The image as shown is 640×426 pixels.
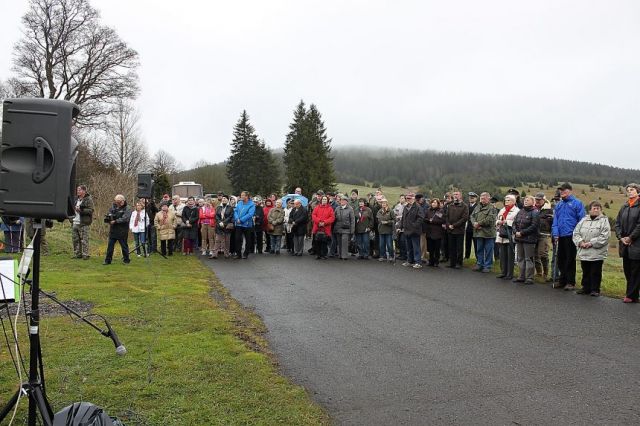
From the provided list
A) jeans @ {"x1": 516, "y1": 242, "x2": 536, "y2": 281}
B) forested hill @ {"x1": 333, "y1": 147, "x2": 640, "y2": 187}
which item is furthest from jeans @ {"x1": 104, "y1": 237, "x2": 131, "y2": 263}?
forested hill @ {"x1": 333, "y1": 147, "x2": 640, "y2": 187}

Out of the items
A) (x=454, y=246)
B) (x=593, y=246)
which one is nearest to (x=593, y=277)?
(x=593, y=246)

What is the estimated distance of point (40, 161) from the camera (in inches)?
145

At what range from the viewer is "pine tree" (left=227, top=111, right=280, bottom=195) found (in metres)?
62.3

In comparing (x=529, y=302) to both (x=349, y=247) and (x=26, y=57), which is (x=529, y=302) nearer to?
(x=349, y=247)

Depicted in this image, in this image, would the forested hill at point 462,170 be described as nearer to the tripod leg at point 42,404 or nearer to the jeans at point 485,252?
the jeans at point 485,252

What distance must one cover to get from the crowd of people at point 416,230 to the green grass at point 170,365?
356 cm

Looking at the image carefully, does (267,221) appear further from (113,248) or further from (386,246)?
(113,248)

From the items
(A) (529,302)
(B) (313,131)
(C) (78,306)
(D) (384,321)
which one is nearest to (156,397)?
(D) (384,321)

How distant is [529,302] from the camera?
9188 mm

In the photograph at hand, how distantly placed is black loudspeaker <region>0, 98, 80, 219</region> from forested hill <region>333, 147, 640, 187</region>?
3582 cm

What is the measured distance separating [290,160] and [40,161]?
56805 millimetres

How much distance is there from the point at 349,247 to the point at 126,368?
1301 cm

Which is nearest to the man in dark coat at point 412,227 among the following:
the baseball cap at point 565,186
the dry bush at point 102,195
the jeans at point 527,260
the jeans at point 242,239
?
the jeans at point 527,260

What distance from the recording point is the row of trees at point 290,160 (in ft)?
194
